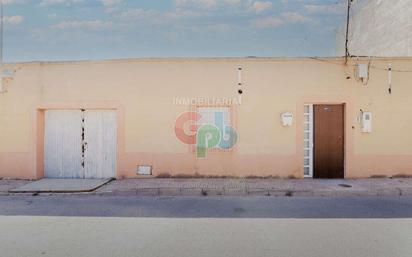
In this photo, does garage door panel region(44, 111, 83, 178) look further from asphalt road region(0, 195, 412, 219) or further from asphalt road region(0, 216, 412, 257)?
asphalt road region(0, 216, 412, 257)

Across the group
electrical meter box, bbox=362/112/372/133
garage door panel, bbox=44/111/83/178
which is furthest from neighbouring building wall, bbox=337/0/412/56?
garage door panel, bbox=44/111/83/178

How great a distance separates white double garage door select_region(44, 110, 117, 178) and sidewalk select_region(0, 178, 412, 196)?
1109mm

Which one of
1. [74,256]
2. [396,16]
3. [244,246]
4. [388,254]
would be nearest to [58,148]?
[74,256]

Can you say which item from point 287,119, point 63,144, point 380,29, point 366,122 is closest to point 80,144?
point 63,144

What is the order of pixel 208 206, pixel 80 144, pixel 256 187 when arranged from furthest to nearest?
1. pixel 80 144
2. pixel 256 187
3. pixel 208 206

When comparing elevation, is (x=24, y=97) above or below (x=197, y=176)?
above

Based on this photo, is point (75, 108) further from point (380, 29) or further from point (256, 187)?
point (380, 29)

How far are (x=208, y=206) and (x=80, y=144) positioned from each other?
5317 millimetres

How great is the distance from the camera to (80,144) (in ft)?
34.5

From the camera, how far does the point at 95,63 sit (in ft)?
Result: 33.8

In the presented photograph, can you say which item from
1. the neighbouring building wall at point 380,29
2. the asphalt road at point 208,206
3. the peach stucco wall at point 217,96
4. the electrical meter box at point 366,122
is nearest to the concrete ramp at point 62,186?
the asphalt road at point 208,206

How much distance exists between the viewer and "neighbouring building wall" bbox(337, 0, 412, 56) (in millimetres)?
12641

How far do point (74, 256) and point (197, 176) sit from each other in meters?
5.97

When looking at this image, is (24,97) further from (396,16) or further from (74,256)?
(396,16)
